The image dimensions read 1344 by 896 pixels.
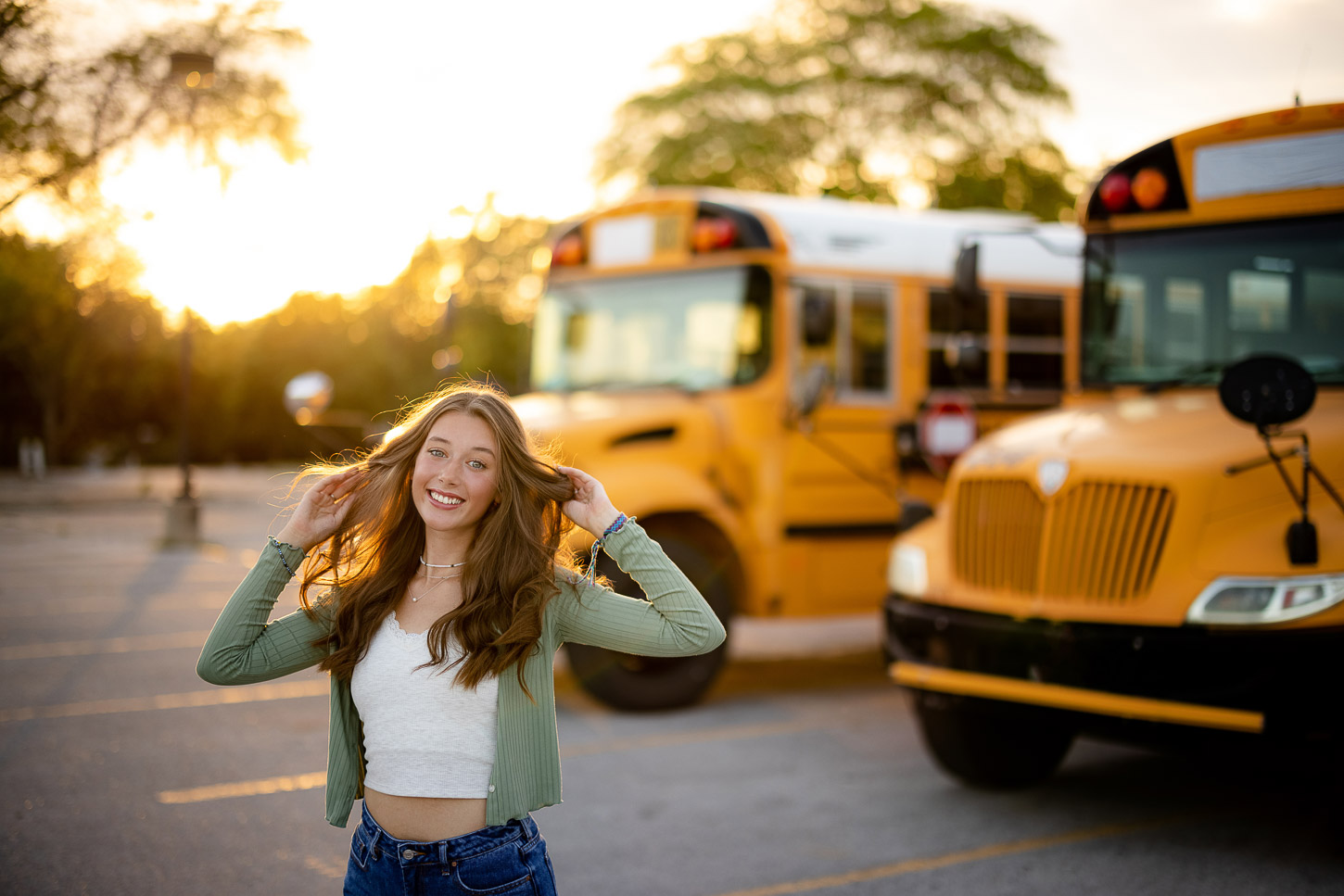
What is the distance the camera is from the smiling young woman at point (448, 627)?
7.55 ft

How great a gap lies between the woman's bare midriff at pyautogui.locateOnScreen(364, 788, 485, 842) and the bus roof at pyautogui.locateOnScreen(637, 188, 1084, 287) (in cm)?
543

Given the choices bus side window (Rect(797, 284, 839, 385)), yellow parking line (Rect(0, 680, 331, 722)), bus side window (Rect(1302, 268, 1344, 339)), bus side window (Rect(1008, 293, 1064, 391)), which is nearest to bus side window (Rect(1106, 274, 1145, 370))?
bus side window (Rect(1302, 268, 1344, 339))

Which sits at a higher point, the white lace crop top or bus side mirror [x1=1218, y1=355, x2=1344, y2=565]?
bus side mirror [x1=1218, y1=355, x2=1344, y2=565]

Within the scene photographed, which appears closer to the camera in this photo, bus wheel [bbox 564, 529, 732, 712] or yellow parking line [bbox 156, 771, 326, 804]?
yellow parking line [bbox 156, 771, 326, 804]

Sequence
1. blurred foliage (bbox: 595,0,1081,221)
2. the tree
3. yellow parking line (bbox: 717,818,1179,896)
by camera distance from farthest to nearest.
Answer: blurred foliage (bbox: 595,0,1081,221) → yellow parking line (bbox: 717,818,1179,896) → the tree

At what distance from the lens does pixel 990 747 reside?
17.6 feet

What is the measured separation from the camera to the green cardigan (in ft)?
7.92

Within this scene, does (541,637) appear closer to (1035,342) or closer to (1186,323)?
(1186,323)

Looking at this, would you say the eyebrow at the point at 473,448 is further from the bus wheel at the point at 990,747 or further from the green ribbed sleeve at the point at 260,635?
the bus wheel at the point at 990,747

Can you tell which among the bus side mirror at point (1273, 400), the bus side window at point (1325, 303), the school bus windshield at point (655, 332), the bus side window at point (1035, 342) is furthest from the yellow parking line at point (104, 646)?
the bus side window at point (1325, 303)

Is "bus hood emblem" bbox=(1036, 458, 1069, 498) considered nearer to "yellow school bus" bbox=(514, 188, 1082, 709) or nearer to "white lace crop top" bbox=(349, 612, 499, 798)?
"yellow school bus" bbox=(514, 188, 1082, 709)

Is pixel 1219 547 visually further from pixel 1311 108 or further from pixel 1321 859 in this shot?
pixel 1311 108

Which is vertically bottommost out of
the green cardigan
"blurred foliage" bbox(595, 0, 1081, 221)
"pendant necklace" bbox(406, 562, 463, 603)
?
the green cardigan

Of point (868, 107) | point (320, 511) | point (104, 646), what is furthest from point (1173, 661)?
point (868, 107)
